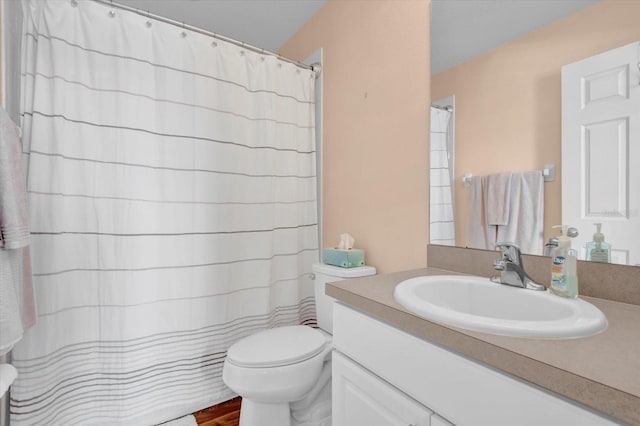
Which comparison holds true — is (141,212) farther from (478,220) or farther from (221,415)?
(478,220)

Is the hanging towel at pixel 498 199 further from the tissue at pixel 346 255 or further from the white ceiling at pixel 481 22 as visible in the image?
the tissue at pixel 346 255

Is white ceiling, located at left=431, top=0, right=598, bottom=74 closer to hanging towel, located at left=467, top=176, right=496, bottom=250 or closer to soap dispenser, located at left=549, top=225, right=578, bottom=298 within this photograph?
hanging towel, located at left=467, top=176, right=496, bottom=250

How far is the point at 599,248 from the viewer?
85 centimetres

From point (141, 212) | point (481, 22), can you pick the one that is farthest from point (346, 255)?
point (481, 22)

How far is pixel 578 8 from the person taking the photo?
35.4 inches

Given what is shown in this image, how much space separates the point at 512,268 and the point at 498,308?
0.13 metres

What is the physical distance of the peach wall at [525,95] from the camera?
857mm

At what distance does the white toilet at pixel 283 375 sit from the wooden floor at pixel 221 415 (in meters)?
0.27

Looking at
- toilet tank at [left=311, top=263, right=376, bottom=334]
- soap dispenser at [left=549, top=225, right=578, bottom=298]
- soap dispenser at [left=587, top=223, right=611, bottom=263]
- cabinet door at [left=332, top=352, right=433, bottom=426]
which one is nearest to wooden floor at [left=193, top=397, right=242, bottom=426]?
toilet tank at [left=311, top=263, right=376, bottom=334]

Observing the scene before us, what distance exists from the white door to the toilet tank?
0.91 m

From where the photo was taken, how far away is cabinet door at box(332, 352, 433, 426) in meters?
0.73

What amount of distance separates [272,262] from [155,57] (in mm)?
1302

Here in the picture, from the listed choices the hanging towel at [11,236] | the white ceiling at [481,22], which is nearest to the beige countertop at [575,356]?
the white ceiling at [481,22]

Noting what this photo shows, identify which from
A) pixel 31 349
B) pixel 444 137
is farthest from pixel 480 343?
pixel 31 349
